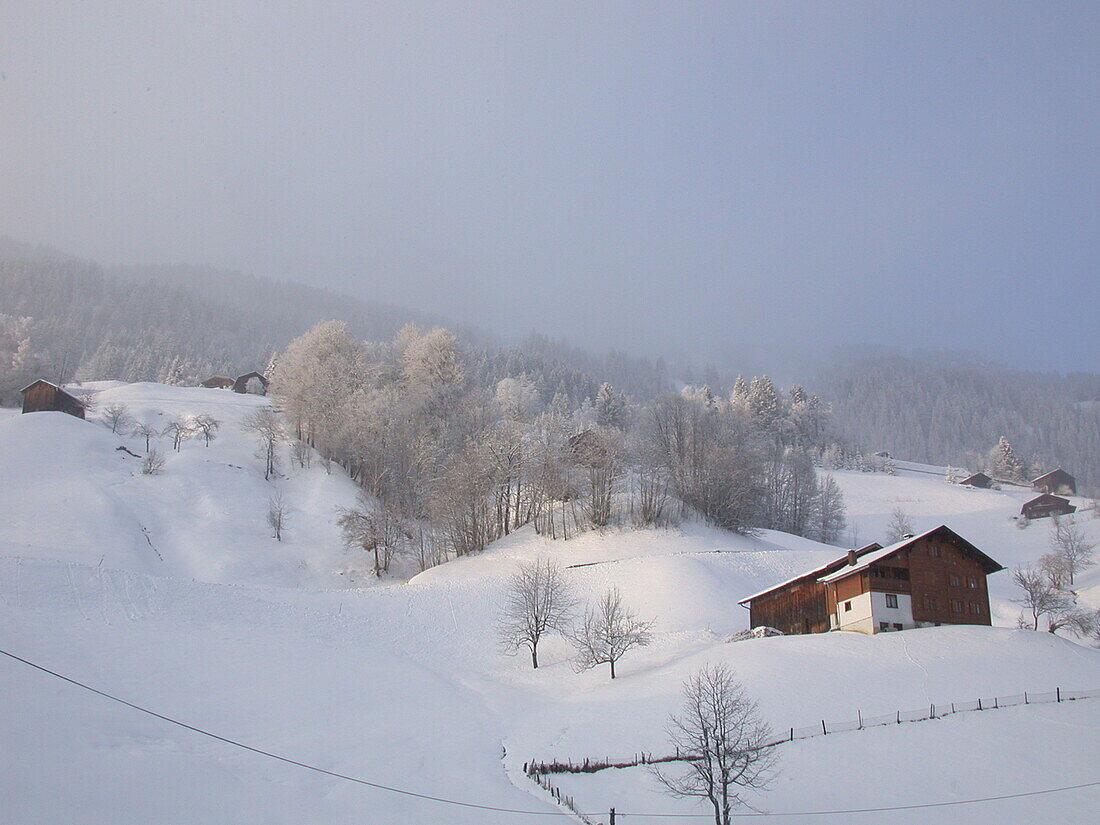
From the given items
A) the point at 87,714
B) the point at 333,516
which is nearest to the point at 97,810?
the point at 87,714

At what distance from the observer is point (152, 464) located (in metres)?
57.0

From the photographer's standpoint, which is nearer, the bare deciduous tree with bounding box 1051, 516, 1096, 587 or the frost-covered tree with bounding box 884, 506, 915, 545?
the bare deciduous tree with bounding box 1051, 516, 1096, 587

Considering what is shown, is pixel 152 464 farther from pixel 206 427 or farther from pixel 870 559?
pixel 870 559

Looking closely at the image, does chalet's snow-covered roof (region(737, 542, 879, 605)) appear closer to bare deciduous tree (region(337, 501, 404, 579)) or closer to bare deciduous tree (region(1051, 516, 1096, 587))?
bare deciduous tree (region(337, 501, 404, 579))

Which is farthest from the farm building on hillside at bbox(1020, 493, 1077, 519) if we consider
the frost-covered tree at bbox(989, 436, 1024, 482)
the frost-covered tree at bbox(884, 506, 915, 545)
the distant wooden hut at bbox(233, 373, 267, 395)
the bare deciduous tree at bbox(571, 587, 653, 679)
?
the distant wooden hut at bbox(233, 373, 267, 395)

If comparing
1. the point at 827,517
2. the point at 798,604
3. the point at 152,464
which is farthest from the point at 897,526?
the point at 152,464

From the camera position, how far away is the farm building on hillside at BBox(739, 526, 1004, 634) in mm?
34938

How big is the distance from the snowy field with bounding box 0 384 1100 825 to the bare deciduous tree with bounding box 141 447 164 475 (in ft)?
3.69

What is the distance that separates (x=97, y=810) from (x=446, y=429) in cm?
5719

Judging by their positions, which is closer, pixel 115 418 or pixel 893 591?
pixel 893 591

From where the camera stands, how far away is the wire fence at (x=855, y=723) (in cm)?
2081

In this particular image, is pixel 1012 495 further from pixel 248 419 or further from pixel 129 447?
pixel 129 447

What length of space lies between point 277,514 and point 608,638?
105 feet

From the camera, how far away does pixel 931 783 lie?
63.0ft
